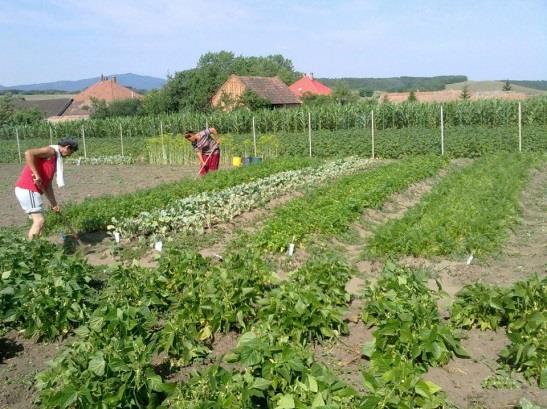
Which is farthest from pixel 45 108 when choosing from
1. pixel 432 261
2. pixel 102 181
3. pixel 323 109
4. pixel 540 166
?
pixel 432 261

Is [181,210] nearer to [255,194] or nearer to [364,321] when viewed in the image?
[255,194]

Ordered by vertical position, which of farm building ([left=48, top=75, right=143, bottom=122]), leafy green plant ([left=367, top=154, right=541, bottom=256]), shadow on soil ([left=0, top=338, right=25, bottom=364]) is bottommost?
shadow on soil ([left=0, top=338, right=25, bottom=364])

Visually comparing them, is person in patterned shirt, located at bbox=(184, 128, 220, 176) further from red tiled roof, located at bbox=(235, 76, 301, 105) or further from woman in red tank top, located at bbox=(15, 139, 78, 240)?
red tiled roof, located at bbox=(235, 76, 301, 105)

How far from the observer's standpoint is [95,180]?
18.4 meters

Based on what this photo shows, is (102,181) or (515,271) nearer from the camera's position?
(515,271)

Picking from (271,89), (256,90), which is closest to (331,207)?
(256,90)

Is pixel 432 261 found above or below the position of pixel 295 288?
below

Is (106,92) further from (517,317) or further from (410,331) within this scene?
(410,331)

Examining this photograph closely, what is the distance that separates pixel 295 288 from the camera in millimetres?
5008

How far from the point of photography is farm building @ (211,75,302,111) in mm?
46688

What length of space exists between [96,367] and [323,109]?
28.2 m

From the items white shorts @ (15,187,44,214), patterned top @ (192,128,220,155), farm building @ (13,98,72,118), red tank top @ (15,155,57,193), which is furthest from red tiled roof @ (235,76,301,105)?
white shorts @ (15,187,44,214)

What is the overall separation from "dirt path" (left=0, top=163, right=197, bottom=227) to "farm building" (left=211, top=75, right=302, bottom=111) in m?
23.5

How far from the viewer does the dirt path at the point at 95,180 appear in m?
13.5
